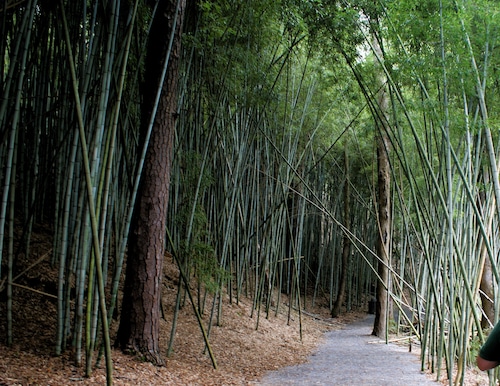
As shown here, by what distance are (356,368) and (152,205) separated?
99.3 inches

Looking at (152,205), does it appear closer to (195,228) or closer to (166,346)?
(195,228)

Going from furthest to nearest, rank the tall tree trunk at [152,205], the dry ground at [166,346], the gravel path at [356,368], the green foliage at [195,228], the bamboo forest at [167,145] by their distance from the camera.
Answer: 1. the green foliage at [195,228]
2. the gravel path at [356,368]
3. the tall tree trunk at [152,205]
4. the bamboo forest at [167,145]
5. the dry ground at [166,346]

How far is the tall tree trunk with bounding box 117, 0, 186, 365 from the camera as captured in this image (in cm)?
347

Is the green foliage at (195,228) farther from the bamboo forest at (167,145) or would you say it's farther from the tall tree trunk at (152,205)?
the tall tree trunk at (152,205)

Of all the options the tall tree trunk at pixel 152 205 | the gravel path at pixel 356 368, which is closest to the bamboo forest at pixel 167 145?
the tall tree trunk at pixel 152 205

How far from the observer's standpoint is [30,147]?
4.80 metres

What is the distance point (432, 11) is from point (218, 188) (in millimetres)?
3308

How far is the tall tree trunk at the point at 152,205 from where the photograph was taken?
3473 mm

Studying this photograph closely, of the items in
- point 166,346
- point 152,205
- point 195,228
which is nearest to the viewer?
point 152,205

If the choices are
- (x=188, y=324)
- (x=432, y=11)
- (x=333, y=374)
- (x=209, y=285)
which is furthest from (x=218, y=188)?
(x=432, y=11)

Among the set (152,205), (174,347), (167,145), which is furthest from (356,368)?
(167,145)

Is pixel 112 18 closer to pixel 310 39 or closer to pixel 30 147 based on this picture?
pixel 30 147

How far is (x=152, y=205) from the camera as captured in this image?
357 centimetres

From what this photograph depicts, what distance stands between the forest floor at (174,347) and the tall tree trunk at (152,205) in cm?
20
